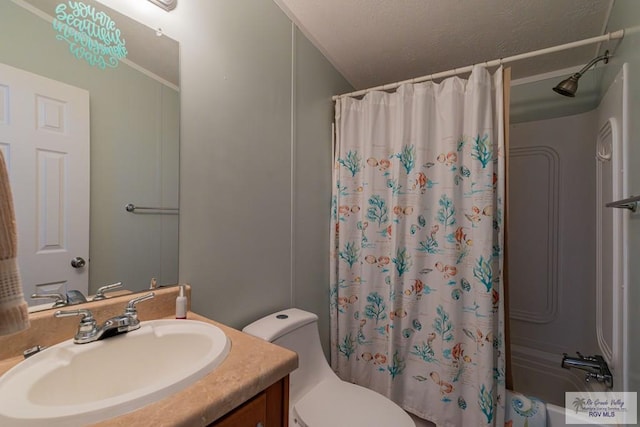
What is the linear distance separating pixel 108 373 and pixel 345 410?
0.91 metres

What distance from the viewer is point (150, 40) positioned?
0.94 meters

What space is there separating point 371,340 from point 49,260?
61.3 inches

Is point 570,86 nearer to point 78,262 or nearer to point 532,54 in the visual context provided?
point 532,54

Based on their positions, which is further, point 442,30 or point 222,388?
point 442,30

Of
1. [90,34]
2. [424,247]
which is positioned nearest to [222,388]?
[90,34]

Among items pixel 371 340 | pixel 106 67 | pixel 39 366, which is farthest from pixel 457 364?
pixel 106 67

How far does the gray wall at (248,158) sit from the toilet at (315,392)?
0.16 m

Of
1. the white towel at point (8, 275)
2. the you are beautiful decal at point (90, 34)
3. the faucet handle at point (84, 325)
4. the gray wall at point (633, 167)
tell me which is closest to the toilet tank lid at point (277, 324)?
the faucet handle at point (84, 325)

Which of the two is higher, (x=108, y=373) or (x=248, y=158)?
(x=248, y=158)

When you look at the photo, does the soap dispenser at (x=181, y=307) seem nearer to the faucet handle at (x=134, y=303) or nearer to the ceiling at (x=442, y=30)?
the faucet handle at (x=134, y=303)

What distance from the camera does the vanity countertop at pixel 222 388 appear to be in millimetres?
479

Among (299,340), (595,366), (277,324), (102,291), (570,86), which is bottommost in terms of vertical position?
(595,366)

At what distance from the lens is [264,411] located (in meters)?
0.66

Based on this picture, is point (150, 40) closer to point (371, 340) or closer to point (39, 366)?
point (39, 366)
